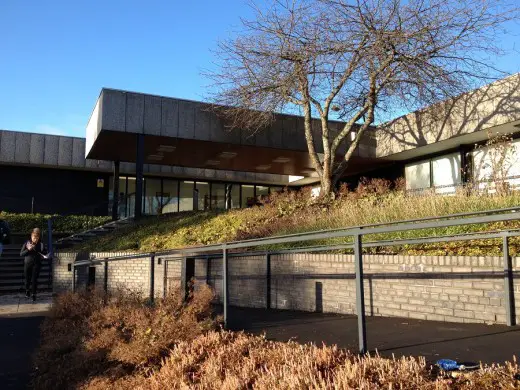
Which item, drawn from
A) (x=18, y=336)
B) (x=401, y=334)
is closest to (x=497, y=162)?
(x=401, y=334)

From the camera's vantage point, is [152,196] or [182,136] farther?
[152,196]

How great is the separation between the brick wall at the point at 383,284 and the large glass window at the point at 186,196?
19.3 metres

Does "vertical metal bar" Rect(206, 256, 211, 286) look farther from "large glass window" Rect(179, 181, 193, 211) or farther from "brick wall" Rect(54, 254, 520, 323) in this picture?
"large glass window" Rect(179, 181, 193, 211)

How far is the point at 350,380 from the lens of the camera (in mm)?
3119

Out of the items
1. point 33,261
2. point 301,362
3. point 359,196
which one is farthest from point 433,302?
point 33,261

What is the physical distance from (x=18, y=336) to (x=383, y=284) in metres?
5.69

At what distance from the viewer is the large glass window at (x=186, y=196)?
94.8 feet

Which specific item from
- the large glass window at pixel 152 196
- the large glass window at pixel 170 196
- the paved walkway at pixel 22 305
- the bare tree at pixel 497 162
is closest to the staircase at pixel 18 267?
the paved walkway at pixel 22 305

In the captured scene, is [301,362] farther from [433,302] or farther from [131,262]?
[131,262]

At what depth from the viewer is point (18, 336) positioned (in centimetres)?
800

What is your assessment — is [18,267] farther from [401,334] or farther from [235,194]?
[235,194]

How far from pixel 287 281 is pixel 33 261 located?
7034mm

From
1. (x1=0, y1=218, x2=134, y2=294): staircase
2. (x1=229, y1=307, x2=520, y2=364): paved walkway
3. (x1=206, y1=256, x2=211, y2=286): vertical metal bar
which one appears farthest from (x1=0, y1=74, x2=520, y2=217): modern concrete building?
(x1=229, y1=307, x2=520, y2=364): paved walkway

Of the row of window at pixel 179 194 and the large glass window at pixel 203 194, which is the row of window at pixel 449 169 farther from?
the large glass window at pixel 203 194
